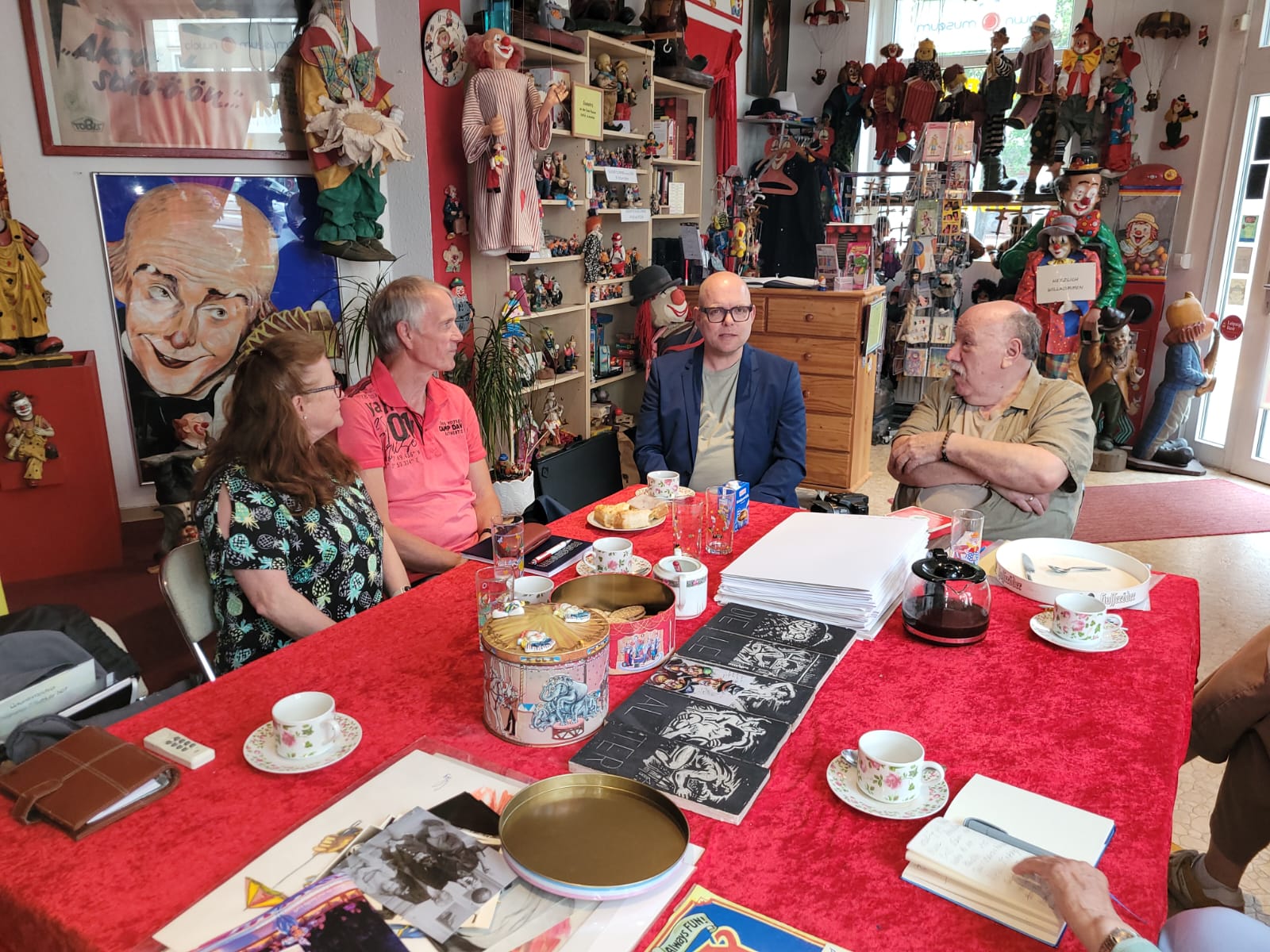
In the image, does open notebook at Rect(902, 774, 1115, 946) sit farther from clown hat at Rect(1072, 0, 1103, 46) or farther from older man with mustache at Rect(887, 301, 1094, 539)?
clown hat at Rect(1072, 0, 1103, 46)

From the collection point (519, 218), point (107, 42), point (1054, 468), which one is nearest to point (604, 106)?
point (519, 218)

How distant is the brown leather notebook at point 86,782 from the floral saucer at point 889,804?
856mm

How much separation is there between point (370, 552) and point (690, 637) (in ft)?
2.80

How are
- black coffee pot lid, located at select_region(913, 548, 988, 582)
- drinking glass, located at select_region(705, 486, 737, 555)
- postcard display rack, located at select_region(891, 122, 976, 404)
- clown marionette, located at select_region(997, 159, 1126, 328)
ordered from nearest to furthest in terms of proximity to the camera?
black coffee pot lid, located at select_region(913, 548, 988, 582), drinking glass, located at select_region(705, 486, 737, 555), postcard display rack, located at select_region(891, 122, 976, 404), clown marionette, located at select_region(997, 159, 1126, 328)

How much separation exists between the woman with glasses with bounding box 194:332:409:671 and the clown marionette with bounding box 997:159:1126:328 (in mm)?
5056

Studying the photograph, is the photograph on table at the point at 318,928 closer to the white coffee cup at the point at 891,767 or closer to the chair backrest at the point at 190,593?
the white coffee cup at the point at 891,767

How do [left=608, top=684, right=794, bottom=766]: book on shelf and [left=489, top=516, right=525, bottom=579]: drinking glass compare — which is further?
[left=489, top=516, right=525, bottom=579]: drinking glass

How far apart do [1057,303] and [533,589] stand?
4853 millimetres

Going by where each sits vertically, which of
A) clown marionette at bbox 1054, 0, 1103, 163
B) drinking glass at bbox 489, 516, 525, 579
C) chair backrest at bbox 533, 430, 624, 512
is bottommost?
chair backrest at bbox 533, 430, 624, 512

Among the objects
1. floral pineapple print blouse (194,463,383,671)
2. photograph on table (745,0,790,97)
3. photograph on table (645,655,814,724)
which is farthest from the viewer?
photograph on table (745,0,790,97)

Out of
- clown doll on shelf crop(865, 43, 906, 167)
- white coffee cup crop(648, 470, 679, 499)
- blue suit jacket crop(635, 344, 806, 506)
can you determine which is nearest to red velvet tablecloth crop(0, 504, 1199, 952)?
white coffee cup crop(648, 470, 679, 499)

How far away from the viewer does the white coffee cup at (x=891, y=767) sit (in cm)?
108

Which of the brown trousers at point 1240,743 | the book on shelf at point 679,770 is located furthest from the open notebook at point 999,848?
the brown trousers at point 1240,743

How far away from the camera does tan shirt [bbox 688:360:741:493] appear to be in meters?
2.93
